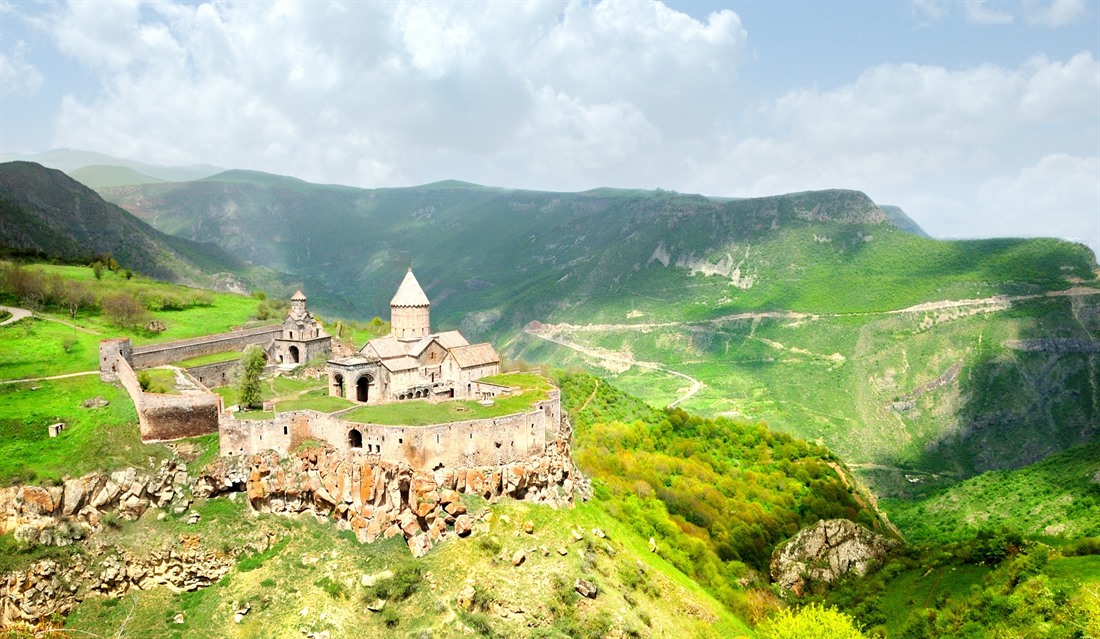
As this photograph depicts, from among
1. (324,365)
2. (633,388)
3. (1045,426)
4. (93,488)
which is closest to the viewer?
(93,488)

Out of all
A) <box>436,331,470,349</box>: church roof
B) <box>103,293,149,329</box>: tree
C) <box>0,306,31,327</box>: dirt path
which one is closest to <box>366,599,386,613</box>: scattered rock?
<box>436,331,470,349</box>: church roof

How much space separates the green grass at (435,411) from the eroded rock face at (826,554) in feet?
71.6

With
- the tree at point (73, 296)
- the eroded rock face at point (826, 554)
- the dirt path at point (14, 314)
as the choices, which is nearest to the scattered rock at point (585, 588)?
the eroded rock face at point (826, 554)

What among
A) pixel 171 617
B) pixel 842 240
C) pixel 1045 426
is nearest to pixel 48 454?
pixel 171 617

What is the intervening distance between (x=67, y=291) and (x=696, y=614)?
5737 centimetres

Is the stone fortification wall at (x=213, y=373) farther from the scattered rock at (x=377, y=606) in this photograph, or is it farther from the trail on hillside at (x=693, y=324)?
the trail on hillside at (x=693, y=324)

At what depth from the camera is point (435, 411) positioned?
1654 inches

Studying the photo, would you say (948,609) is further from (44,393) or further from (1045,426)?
(1045,426)

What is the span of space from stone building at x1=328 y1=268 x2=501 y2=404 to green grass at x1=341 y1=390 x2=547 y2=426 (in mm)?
2201

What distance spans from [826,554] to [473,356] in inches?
1115

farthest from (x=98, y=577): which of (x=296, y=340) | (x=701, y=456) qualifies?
(x=701, y=456)

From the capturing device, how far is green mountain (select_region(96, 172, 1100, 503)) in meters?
83.4

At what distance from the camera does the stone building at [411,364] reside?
46.3 metres

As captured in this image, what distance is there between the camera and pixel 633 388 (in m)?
102
